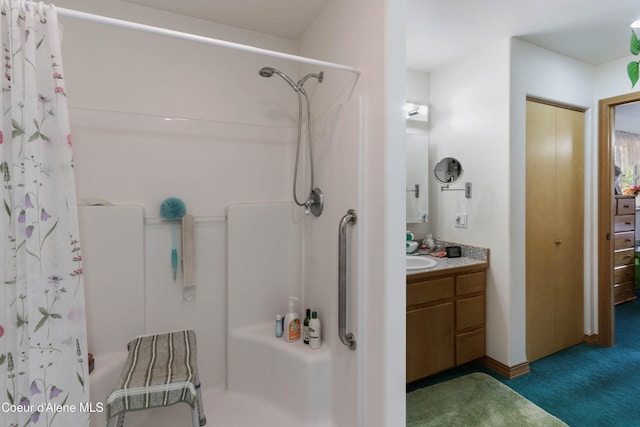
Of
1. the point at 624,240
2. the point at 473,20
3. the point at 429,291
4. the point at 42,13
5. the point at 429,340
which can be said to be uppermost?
the point at 473,20

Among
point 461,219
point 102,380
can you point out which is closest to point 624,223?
point 461,219

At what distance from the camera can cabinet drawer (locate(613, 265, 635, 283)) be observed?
4.02 metres

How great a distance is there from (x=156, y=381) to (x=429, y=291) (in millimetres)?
1719

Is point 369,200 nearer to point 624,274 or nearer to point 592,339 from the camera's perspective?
point 592,339

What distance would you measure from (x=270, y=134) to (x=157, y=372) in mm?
1506

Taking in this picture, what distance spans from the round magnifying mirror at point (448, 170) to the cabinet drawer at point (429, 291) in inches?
34.8

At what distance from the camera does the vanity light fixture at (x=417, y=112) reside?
9.10 ft

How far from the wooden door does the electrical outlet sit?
1.51ft

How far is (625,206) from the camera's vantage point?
3963 mm

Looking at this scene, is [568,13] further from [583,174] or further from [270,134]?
[270,134]

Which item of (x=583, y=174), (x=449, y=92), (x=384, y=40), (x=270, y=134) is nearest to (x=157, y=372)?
(x=270, y=134)

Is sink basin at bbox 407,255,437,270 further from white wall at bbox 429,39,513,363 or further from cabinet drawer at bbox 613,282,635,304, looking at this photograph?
cabinet drawer at bbox 613,282,635,304

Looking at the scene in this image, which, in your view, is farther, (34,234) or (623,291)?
(623,291)

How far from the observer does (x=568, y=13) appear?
2.03 m
